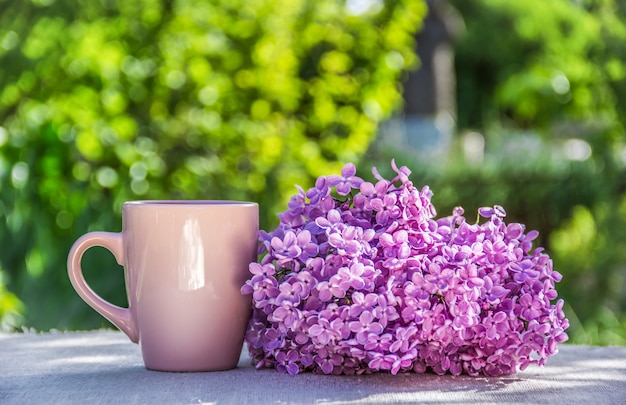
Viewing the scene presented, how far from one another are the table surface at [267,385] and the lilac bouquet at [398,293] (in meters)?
0.03

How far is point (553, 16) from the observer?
60.5 ft

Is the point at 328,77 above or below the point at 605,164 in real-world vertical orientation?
above

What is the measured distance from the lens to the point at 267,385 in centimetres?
101

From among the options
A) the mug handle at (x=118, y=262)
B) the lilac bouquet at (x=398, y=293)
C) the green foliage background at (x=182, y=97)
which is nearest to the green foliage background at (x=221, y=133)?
the green foliage background at (x=182, y=97)

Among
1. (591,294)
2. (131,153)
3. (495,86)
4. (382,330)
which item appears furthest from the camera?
(495,86)

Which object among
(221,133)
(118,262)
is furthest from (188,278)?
(221,133)

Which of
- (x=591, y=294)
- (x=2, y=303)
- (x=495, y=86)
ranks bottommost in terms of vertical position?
(x=591, y=294)

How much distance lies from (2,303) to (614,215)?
3375 mm

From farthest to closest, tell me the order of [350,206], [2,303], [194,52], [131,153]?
1. [194,52]
2. [131,153]
3. [2,303]
4. [350,206]

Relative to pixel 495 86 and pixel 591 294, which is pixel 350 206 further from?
pixel 495 86

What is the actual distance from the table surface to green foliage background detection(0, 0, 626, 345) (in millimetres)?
1633

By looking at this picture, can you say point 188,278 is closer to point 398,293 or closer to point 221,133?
point 398,293

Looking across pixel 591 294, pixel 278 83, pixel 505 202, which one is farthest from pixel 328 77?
pixel 591 294

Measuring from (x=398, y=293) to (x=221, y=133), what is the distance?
2.91m
